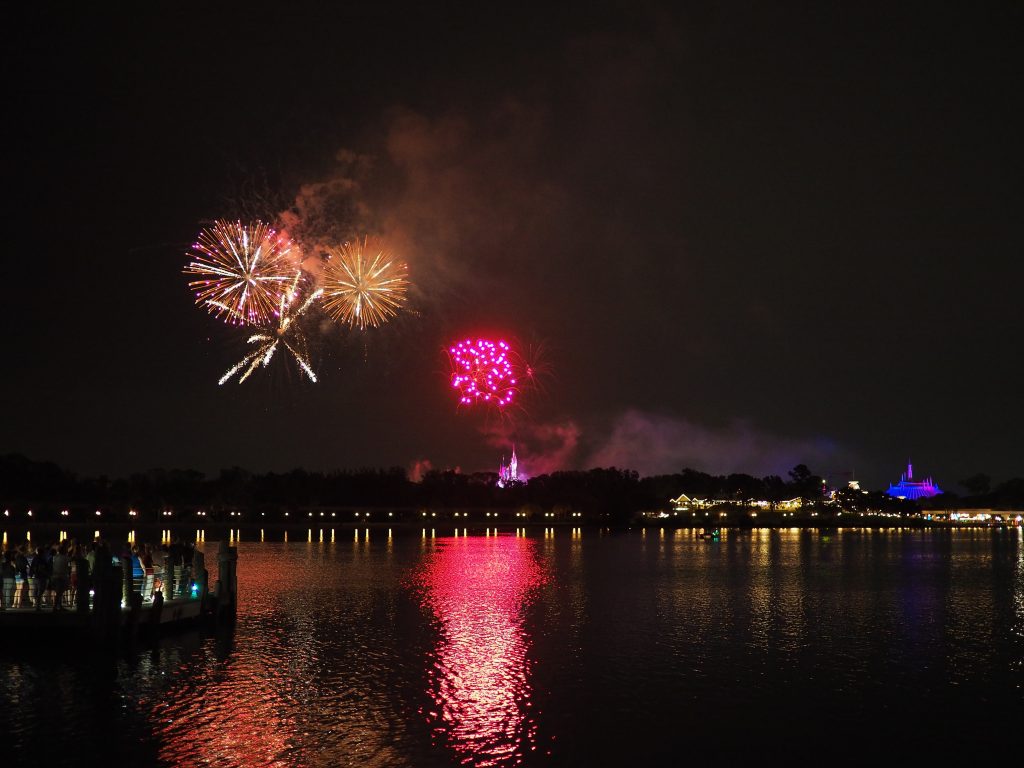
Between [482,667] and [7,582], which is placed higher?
[7,582]

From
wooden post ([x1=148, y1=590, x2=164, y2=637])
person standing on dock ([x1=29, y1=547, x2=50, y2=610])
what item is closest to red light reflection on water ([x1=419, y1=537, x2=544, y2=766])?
wooden post ([x1=148, y1=590, x2=164, y2=637])

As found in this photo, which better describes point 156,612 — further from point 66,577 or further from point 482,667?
point 482,667

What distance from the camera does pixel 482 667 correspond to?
30.5m

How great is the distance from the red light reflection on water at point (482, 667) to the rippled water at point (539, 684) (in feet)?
0.34

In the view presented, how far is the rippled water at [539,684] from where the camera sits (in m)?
21.7

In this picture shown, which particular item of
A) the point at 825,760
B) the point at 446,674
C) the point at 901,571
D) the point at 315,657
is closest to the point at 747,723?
the point at 825,760

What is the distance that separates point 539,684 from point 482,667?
10.4 ft

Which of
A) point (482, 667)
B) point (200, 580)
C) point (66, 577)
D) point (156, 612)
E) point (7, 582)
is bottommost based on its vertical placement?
point (482, 667)

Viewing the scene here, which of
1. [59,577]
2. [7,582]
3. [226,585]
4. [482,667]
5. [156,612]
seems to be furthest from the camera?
[226,585]

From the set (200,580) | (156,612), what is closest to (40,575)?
(156,612)

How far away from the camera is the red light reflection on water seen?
22.1 m

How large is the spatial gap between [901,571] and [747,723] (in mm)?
54505

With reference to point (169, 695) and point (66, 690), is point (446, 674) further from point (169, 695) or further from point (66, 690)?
point (66, 690)

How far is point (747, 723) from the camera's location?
23.9 m
